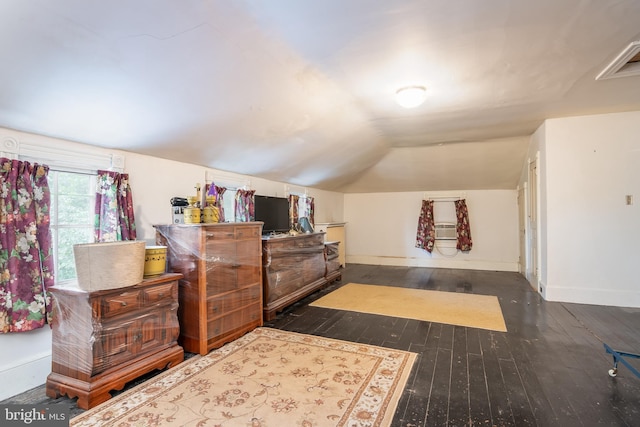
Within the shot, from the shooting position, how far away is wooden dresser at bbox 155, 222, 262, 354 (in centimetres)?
263

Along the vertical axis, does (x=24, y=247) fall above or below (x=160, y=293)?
above

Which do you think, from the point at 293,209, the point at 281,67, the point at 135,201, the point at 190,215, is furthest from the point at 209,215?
the point at 293,209

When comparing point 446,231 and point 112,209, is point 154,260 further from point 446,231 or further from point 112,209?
point 446,231

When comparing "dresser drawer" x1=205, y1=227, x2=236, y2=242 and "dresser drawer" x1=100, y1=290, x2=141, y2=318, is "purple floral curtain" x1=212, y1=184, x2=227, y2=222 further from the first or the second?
"dresser drawer" x1=100, y1=290, x2=141, y2=318

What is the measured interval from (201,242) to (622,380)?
3.22m

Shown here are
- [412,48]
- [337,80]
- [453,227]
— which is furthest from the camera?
[453,227]

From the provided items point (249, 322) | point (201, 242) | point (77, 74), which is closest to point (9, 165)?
point (77, 74)

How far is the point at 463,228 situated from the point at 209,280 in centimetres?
591

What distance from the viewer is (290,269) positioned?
4.07m

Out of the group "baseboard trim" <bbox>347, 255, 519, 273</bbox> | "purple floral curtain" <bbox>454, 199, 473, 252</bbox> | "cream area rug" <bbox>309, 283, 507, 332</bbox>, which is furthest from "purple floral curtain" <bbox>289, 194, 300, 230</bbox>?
"purple floral curtain" <bbox>454, 199, 473, 252</bbox>

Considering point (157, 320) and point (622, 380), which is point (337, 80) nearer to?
point (157, 320)

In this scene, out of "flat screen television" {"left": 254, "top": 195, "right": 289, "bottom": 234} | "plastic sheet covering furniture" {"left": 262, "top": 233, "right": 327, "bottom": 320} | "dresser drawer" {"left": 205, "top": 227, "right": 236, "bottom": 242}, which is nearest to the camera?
"dresser drawer" {"left": 205, "top": 227, "right": 236, "bottom": 242}

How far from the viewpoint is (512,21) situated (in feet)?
6.50

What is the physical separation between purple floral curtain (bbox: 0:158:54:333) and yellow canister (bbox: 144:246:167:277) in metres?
0.61
